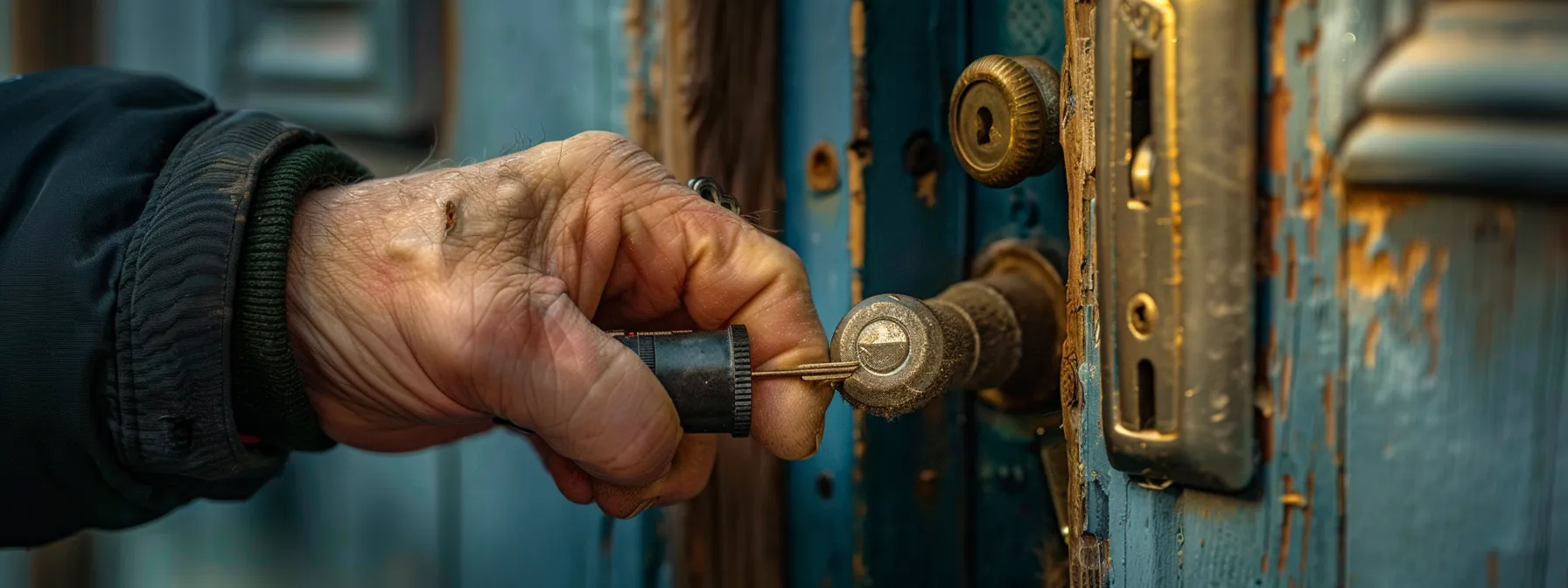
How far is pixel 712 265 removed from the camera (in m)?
0.74

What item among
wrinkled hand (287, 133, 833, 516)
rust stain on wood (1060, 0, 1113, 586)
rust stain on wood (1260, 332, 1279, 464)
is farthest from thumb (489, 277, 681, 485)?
rust stain on wood (1260, 332, 1279, 464)

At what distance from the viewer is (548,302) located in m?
0.66

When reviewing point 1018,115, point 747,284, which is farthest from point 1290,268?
point 747,284

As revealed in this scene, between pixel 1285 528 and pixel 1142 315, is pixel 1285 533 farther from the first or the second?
pixel 1142 315

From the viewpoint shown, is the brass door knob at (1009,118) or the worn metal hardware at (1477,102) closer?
the worn metal hardware at (1477,102)

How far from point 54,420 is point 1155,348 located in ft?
2.31

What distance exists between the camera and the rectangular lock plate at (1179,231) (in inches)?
17.7

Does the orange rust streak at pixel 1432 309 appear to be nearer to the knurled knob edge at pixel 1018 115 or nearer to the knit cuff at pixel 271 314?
the knurled knob edge at pixel 1018 115

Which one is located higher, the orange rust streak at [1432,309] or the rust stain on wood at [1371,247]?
the rust stain on wood at [1371,247]

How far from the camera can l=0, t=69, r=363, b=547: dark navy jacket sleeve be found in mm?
672

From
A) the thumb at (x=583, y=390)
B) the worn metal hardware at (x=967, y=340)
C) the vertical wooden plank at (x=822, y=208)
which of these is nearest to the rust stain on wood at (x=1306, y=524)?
the worn metal hardware at (x=967, y=340)

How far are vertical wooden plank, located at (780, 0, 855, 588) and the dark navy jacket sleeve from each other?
16.9 inches

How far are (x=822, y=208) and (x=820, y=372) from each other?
0.86ft

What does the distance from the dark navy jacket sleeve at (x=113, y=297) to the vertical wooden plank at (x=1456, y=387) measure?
2.13 feet
